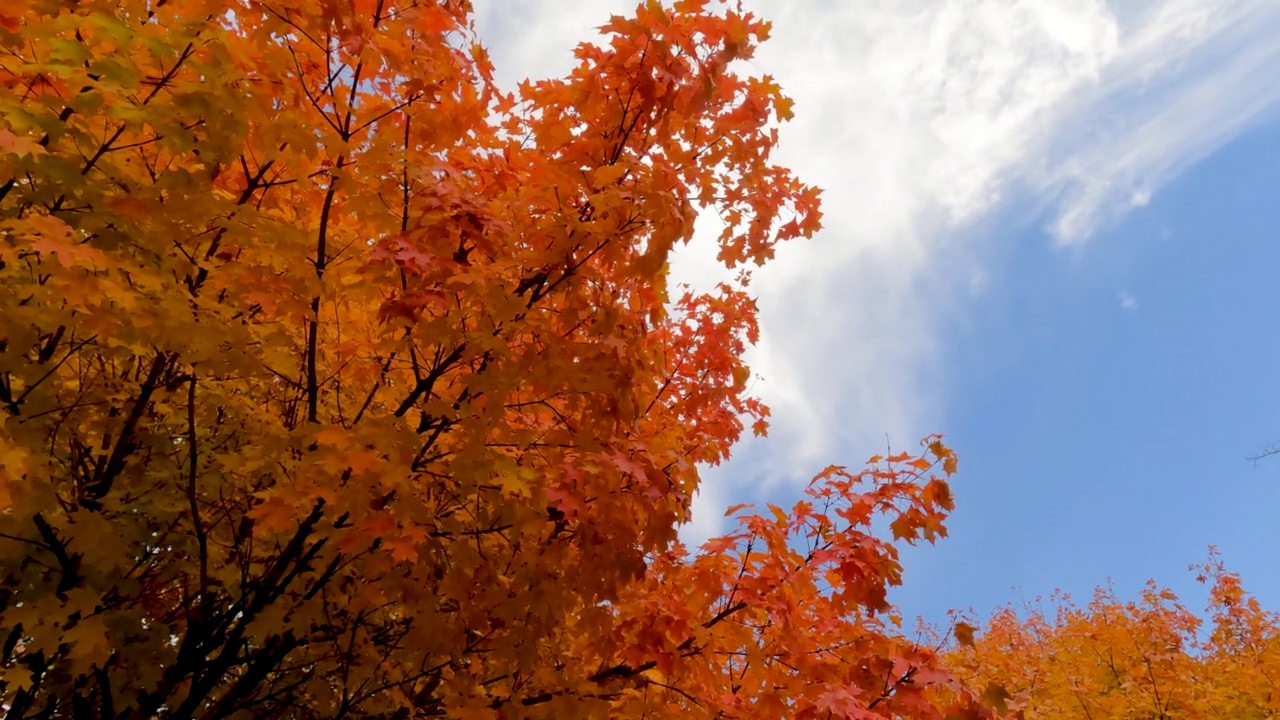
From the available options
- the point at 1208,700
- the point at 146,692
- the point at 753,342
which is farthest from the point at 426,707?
the point at 1208,700

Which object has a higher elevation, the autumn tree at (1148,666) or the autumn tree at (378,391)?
the autumn tree at (1148,666)

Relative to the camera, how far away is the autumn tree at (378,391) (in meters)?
2.84

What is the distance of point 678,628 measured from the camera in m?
4.04

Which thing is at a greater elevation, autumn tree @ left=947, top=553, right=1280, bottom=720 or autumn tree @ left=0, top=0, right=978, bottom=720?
autumn tree @ left=947, top=553, right=1280, bottom=720

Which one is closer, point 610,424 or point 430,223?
point 430,223

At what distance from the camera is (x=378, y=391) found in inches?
148

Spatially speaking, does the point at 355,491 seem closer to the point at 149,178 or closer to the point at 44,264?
the point at 44,264

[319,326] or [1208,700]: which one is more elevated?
[1208,700]

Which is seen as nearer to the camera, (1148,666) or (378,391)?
(378,391)

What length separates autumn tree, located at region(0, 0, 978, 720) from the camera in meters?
2.84

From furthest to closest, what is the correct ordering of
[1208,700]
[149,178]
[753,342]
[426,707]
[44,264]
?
[1208,700] → [753,342] → [426,707] → [149,178] → [44,264]

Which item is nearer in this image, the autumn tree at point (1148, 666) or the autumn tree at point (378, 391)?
the autumn tree at point (378, 391)

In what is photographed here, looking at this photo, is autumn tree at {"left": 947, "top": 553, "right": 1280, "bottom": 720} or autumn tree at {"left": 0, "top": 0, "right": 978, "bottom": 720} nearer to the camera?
autumn tree at {"left": 0, "top": 0, "right": 978, "bottom": 720}

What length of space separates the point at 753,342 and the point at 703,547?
299cm
